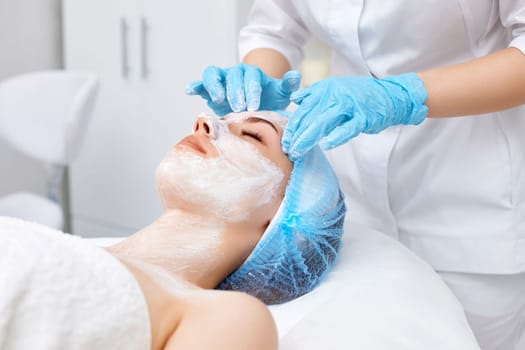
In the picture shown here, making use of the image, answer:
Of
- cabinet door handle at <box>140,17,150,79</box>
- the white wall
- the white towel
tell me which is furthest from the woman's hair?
the white wall

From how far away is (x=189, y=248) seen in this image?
117cm

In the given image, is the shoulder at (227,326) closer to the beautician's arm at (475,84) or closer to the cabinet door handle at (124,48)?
the beautician's arm at (475,84)

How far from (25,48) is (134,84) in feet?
1.92

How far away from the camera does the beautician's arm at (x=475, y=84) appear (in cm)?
122

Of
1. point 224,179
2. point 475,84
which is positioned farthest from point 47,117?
point 475,84

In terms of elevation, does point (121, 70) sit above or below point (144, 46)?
below

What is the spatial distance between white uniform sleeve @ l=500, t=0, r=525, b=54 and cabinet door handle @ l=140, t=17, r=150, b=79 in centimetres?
168

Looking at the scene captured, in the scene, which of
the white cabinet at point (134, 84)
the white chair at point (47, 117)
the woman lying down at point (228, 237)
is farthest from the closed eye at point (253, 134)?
the white chair at point (47, 117)

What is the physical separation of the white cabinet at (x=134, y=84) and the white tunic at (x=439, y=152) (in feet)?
3.43

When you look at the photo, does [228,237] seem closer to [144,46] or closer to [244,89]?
[244,89]

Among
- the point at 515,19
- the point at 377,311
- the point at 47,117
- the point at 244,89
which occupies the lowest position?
the point at 47,117

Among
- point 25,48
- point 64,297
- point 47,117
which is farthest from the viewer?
point 25,48

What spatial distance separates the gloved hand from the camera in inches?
53.2

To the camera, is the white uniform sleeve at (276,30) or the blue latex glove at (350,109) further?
the white uniform sleeve at (276,30)
